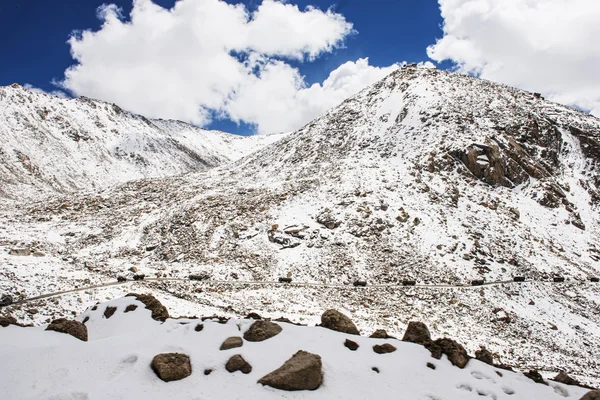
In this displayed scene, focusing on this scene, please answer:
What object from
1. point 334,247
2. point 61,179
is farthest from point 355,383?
point 61,179

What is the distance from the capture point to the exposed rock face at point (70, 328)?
1123 cm

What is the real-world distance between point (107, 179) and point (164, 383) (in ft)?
314

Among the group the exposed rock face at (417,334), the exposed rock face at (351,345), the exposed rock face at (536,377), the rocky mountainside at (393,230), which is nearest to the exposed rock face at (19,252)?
the rocky mountainside at (393,230)

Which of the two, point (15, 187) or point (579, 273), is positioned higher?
point (15, 187)

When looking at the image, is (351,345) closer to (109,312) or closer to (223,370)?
(223,370)

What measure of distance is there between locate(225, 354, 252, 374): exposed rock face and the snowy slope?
142 mm

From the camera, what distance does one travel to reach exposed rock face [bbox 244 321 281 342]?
34.5 ft

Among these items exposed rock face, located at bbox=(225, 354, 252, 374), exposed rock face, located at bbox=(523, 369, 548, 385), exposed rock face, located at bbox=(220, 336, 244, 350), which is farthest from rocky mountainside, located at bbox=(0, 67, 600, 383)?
exposed rock face, located at bbox=(225, 354, 252, 374)

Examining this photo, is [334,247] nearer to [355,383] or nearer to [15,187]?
[355,383]

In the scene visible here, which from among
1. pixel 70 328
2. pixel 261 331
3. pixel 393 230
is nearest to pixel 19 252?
pixel 70 328

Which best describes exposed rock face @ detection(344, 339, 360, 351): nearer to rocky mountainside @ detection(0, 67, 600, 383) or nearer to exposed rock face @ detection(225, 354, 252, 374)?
exposed rock face @ detection(225, 354, 252, 374)

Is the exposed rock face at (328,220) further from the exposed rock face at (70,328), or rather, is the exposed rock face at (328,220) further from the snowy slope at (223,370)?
the exposed rock face at (70,328)

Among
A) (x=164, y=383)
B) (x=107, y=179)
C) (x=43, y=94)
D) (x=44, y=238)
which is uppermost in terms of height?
(x=43, y=94)

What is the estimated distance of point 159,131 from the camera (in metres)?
141
